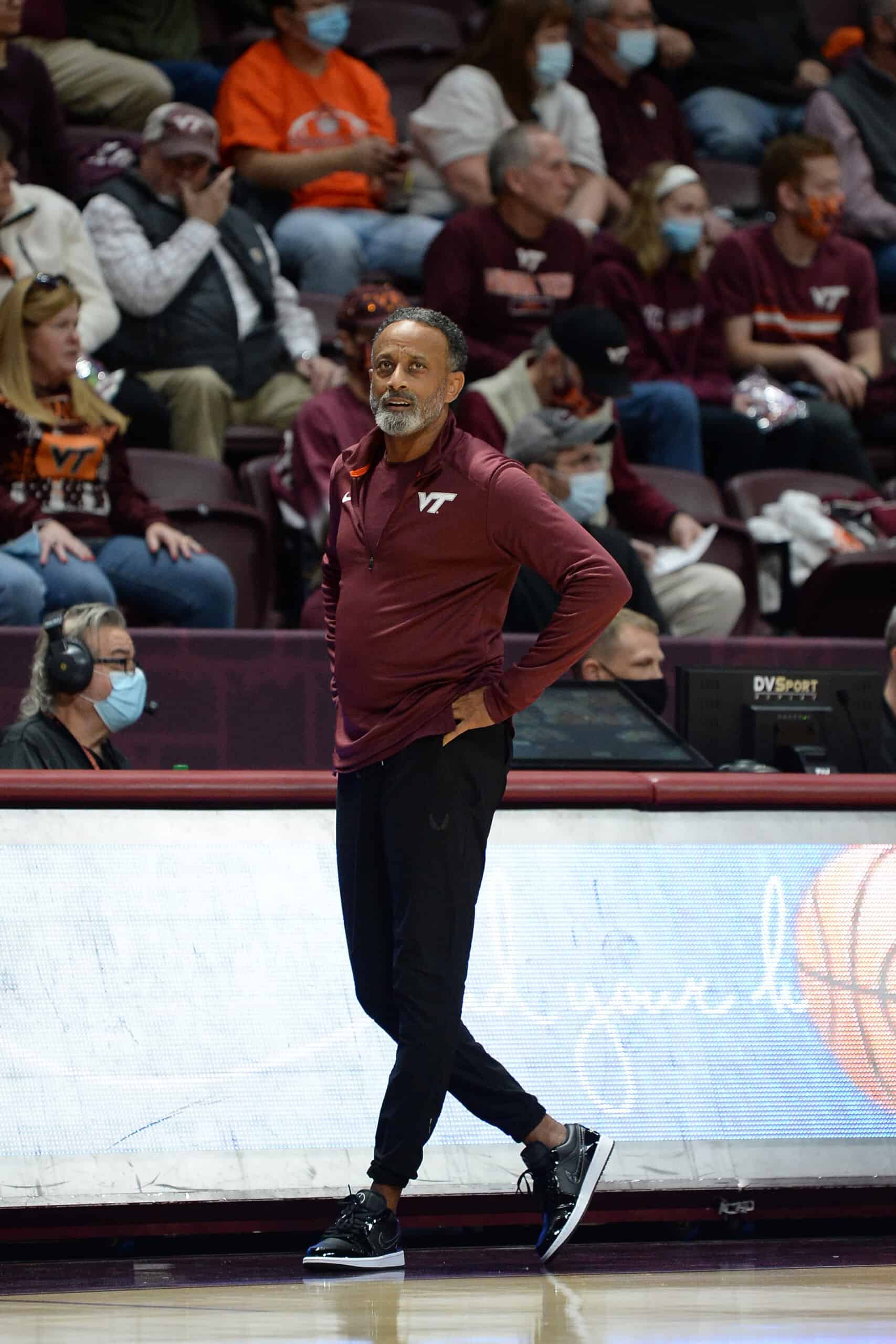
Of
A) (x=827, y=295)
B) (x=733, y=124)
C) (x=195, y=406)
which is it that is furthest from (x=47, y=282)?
(x=733, y=124)

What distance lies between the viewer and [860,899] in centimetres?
319

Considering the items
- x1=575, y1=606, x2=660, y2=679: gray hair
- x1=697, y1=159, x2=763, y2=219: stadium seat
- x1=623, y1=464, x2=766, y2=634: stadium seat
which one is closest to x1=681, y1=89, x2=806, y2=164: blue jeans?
x1=697, y1=159, x2=763, y2=219: stadium seat

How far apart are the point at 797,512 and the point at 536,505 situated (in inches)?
132

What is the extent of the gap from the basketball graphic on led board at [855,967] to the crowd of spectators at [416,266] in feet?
5.66

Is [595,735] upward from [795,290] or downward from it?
upward

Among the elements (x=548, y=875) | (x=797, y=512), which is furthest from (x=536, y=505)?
(x=797, y=512)

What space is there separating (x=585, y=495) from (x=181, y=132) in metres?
1.80

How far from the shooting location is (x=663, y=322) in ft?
21.6

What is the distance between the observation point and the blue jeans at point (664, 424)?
6152 millimetres

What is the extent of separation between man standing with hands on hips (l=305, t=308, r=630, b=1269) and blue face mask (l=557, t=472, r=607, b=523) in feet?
8.13

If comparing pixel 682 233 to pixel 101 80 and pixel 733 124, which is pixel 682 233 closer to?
pixel 733 124

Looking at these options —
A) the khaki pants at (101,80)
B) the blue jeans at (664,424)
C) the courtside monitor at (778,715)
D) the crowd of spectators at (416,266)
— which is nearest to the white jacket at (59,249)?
the crowd of spectators at (416,266)

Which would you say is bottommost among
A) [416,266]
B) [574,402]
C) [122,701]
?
[416,266]

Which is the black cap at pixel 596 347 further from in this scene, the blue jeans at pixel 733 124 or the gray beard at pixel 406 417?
the blue jeans at pixel 733 124
